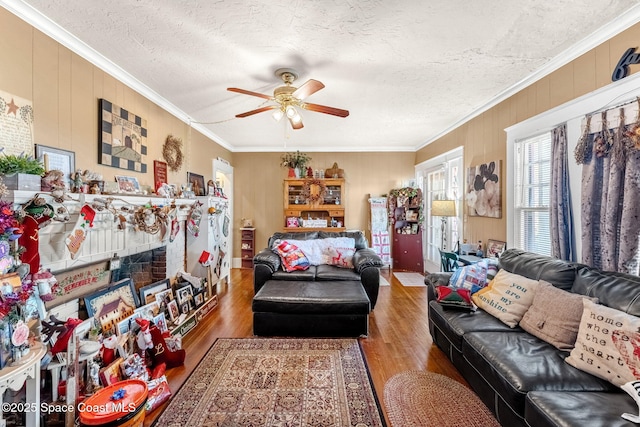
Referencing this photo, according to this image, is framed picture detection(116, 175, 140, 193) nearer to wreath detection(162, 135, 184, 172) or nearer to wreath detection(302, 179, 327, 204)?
wreath detection(162, 135, 184, 172)

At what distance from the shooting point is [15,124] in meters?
1.77

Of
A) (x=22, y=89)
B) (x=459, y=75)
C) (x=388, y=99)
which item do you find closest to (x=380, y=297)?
(x=388, y=99)

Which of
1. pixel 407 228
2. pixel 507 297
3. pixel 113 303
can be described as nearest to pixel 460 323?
pixel 507 297

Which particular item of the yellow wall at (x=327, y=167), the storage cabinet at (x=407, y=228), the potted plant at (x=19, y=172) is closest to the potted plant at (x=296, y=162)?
the yellow wall at (x=327, y=167)

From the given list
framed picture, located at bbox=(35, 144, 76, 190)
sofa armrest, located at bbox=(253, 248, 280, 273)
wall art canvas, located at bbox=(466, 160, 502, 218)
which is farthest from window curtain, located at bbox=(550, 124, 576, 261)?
framed picture, located at bbox=(35, 144, 76, 190)

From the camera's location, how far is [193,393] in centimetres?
199

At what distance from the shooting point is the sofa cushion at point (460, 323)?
202 centimetres

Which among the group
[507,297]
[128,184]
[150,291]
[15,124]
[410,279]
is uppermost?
[15,124]

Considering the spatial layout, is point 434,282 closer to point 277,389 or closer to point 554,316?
point 554,316

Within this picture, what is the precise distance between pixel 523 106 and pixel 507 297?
2.02 metres

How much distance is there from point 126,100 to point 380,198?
457 cm

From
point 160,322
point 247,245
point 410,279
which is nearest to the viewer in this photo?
point 160,322

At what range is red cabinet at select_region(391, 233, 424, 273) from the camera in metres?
5.50

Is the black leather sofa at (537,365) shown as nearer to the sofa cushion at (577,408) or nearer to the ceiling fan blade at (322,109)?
the sofa cushion at (577,408)
